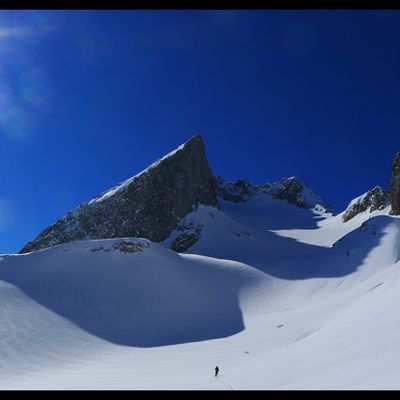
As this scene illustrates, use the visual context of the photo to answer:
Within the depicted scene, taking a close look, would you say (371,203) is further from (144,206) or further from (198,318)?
(198,318)

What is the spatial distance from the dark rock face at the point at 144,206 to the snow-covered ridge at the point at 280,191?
43944 mm

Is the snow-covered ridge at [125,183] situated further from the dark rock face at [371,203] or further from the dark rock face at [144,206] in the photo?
the dark rock face at [371,203]

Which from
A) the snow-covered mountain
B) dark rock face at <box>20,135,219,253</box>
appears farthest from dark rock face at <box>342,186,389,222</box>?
dark rock face at <box>20,135,219,253</box>

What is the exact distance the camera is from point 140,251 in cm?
4734

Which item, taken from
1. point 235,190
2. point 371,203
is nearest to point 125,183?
point 235,190

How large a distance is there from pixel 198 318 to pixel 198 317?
220mm

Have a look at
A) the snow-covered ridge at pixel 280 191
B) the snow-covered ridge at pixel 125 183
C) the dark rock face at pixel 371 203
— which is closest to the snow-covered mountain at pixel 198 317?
the snow-covered ridge at pixel 125 183

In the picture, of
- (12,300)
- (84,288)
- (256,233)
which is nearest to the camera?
(12,300)

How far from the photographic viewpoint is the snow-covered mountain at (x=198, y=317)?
15258mm

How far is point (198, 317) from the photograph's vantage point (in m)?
35.3

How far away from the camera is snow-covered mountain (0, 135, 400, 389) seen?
50.1 feet
